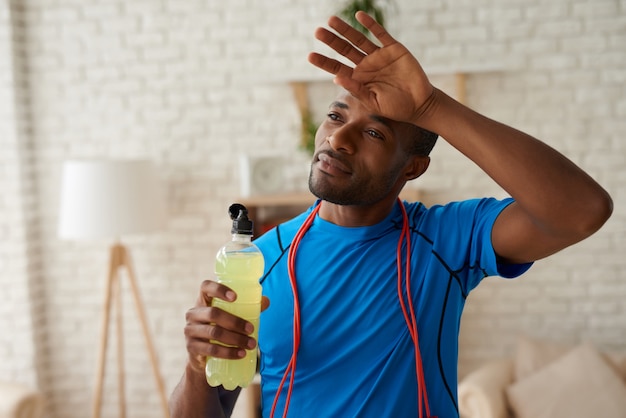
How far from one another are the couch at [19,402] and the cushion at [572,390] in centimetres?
232

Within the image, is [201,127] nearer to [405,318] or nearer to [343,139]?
[343,139]

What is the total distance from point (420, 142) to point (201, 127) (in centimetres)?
248

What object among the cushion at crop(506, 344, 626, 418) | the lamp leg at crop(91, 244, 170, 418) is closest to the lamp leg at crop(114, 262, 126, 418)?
the lamp leg at crop(91, 244, 170, 418)

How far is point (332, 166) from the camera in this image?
1475 mm

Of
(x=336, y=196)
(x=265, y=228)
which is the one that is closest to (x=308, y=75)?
(x=265, y=228)

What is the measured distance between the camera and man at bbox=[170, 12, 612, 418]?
1.31 metres

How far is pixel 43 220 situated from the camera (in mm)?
4152

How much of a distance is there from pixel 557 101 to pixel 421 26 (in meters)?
0.79

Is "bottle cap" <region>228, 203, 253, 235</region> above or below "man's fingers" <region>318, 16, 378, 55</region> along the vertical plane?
below

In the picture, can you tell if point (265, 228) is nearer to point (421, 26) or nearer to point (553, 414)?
point (421, 26)

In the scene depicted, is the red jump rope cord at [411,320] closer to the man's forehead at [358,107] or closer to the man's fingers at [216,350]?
the man's forehead at [358,107]

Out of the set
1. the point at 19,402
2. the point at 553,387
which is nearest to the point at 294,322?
the point at 553,387

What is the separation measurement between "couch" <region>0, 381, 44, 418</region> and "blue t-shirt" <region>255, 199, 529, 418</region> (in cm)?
242

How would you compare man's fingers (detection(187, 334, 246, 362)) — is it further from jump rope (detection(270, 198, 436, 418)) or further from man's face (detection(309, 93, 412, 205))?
man's face (detection(309, 93, 412, 205))
